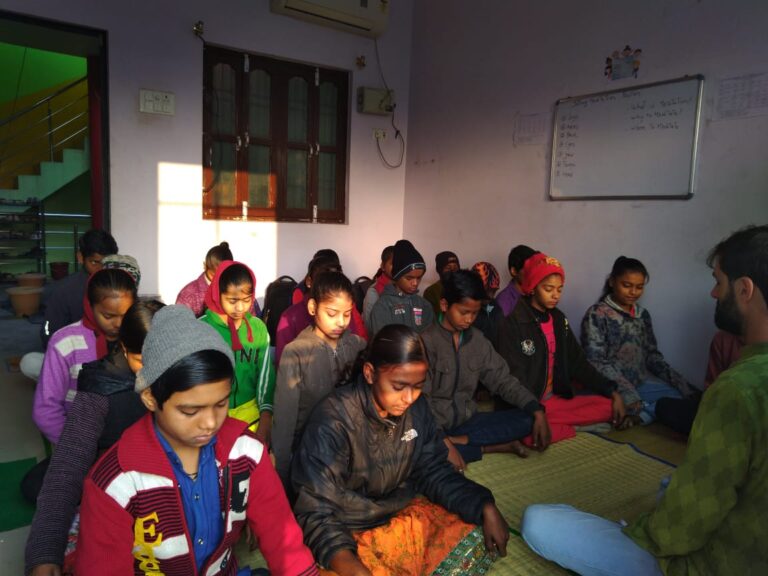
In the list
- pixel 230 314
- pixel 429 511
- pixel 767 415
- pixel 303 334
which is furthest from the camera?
pixel 230 314

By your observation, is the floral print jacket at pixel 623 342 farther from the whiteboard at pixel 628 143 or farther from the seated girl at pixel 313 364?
the seated girl at pixel 313 364

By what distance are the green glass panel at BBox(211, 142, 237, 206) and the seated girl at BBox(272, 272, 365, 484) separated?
2699 millimetres

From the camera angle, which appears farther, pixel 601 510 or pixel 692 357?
A: pixel 692 357

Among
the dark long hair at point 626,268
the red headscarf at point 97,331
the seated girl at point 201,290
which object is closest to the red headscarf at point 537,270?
the dark long hair at point 626,268

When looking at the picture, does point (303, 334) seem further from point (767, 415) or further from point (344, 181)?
point (344, 181)

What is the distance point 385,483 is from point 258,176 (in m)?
3.67

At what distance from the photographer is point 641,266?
3.12 meters

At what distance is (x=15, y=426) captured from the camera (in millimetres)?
2793

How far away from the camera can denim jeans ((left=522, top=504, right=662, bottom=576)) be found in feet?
4.90

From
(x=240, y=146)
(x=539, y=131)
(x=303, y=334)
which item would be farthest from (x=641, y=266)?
(x=240, y=146)

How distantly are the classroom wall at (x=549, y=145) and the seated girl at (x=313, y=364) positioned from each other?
219cm

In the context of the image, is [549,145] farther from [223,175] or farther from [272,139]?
[223,175]

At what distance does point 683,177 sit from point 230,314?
276 centimetres

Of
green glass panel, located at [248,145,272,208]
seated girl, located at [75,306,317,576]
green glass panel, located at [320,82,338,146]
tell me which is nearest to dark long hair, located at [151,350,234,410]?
seated girl, located at [75,306,317,576]
